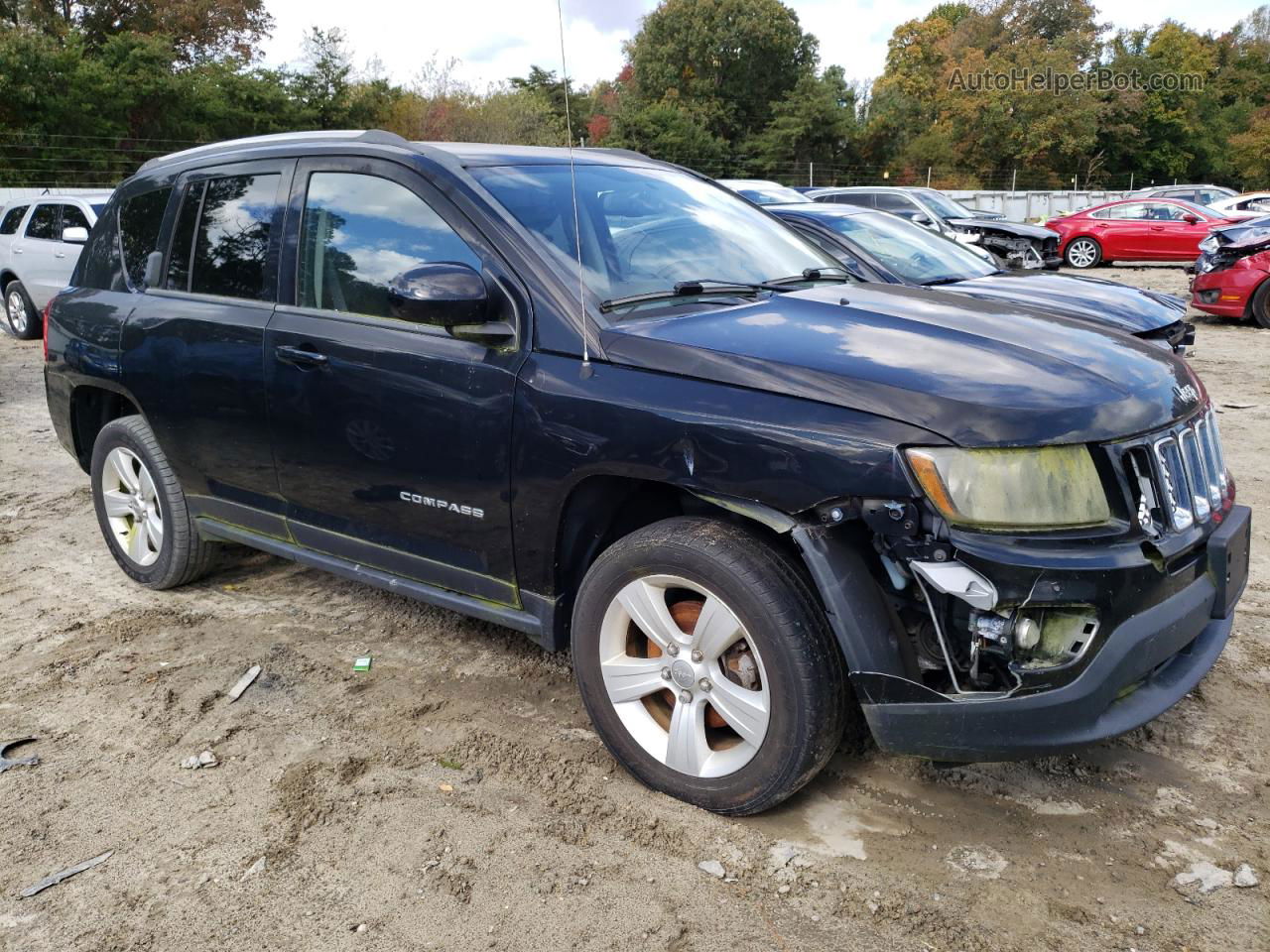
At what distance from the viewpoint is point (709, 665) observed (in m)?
2.79

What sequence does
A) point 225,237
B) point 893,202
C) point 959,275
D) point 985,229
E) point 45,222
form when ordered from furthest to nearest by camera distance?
point 893,202 → point 985,229 → point 45,222 → point 959,275 → point 225,237

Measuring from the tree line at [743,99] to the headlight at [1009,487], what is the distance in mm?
23311

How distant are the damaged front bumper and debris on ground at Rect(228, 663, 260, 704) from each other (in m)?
2.27

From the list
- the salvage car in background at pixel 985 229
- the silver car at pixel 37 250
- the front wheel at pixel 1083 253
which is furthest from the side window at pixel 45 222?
the front wheel at pixel 1083 253

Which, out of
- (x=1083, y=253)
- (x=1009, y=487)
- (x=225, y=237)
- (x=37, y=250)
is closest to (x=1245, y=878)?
(x=1009, y=487)

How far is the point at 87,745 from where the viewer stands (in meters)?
3.39

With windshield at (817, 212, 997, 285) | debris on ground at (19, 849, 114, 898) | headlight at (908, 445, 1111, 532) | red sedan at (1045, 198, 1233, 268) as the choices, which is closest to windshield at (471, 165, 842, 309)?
headlight at (908, 445, 1111, 532)

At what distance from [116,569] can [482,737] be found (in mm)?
2646

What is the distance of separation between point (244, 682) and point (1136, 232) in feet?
68.5

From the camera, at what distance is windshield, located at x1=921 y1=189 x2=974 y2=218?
1855 centimetres

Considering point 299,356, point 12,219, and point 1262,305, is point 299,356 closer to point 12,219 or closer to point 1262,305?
point 12,219

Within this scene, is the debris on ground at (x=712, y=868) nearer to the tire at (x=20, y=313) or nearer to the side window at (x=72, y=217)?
the side window at (x=72, y=217)

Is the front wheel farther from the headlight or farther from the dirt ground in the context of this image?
the headlight

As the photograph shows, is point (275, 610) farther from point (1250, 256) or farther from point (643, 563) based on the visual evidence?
point (1250, 256)
